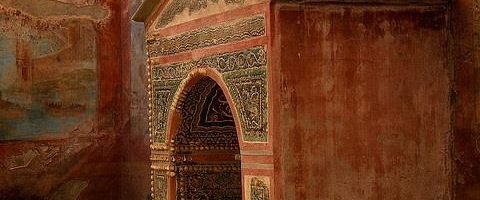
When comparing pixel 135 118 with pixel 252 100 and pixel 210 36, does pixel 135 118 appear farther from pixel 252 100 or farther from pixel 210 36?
pixel 252 100

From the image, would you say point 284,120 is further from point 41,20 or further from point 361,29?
point 41,20

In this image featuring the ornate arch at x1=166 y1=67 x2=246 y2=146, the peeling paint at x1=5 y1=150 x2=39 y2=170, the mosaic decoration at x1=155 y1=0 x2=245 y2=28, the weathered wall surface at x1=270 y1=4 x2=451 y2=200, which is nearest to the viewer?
the weathered wall surface at x1=270 y1=4 x2=451 y2=200

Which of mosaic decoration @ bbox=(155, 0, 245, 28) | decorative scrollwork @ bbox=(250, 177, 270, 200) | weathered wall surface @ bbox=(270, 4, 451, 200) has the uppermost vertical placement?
mosaic decoration @ bbox=(155, 0, 245, 28)

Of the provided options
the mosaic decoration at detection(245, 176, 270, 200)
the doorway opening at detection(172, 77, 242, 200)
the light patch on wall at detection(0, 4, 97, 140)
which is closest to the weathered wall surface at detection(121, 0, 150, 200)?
the light patch on wall at detection(0, 4, 97, 140)

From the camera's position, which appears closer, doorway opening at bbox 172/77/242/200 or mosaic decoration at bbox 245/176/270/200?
mosaic decoration at bbox 245/176/270/200

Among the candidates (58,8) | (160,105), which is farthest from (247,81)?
(58,8)

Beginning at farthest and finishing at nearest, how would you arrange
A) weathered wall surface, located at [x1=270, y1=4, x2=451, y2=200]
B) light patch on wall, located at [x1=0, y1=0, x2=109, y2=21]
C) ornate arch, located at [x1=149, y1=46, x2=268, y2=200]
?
light patch on wall, located at [x1=0, y1=0, x2=109, y2=21] → ornate arch, located at [x1=149, y1=46, x2=268, y2=200] → weathered wall surface, located at [x1=270, y1=4, x2=451, y2=200]

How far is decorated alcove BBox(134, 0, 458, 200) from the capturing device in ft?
13.6

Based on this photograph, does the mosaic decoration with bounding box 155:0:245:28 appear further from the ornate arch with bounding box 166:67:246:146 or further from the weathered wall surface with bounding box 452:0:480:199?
the weathered wall surface with bounding box 452:0:480:199

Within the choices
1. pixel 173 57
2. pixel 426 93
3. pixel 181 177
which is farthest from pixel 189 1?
pixel 426 93

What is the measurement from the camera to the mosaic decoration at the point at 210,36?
14.3 ft

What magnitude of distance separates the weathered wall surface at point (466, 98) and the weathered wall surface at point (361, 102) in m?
0.06

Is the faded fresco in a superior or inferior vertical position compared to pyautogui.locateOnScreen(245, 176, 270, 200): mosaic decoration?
superior

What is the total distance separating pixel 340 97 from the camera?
13.8ft
